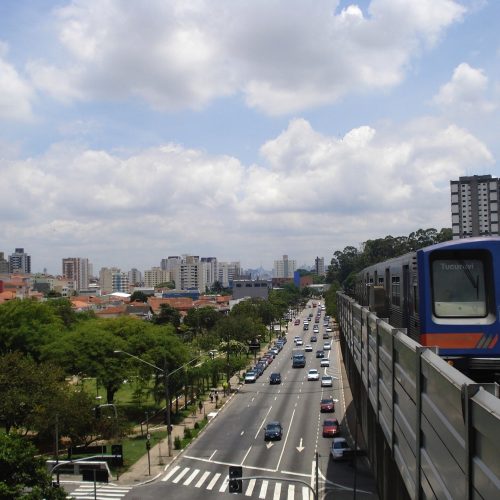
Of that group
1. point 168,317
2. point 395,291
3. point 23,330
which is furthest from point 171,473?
point 168,317

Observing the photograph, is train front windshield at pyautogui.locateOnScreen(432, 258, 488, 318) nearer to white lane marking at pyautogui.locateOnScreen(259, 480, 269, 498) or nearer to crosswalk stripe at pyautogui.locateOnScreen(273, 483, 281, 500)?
crosswalk stripe at pyautogui.locateOnScreen(273, 483, 281, 500)

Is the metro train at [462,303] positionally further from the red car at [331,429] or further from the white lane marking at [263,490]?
the red car at [331,429]

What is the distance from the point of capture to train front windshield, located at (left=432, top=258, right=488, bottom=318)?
11812 millimetres

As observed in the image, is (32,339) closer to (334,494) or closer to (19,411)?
(19,411)

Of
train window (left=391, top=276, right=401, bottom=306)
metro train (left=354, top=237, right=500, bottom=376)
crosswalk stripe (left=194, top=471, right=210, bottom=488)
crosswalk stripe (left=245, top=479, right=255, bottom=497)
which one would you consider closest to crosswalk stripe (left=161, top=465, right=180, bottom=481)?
crosswalk stripe (left=194, top=471, right=210, bottom=488)

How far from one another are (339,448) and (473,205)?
15960 millimetres

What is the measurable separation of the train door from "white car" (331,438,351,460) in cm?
2312

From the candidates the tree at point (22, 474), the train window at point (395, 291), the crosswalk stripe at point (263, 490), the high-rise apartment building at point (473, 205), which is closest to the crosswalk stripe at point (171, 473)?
the crosswalk stripe at point (263, 490)

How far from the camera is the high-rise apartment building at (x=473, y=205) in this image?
1332 inches

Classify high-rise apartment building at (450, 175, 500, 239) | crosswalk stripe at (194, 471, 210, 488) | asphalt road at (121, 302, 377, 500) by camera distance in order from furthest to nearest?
high-rise apartment building at (450, 175, 500, 239) < crosswalk stripe at (194, 471, 210, 488) < asphalt road at (121, 302, 377, 500)

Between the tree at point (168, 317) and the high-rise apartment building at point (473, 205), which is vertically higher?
the high-rise apartment building at point (473, 205)

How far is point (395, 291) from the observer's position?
54.7 feet

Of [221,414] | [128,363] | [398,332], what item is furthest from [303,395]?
[398,332]

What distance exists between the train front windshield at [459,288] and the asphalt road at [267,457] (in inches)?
395
